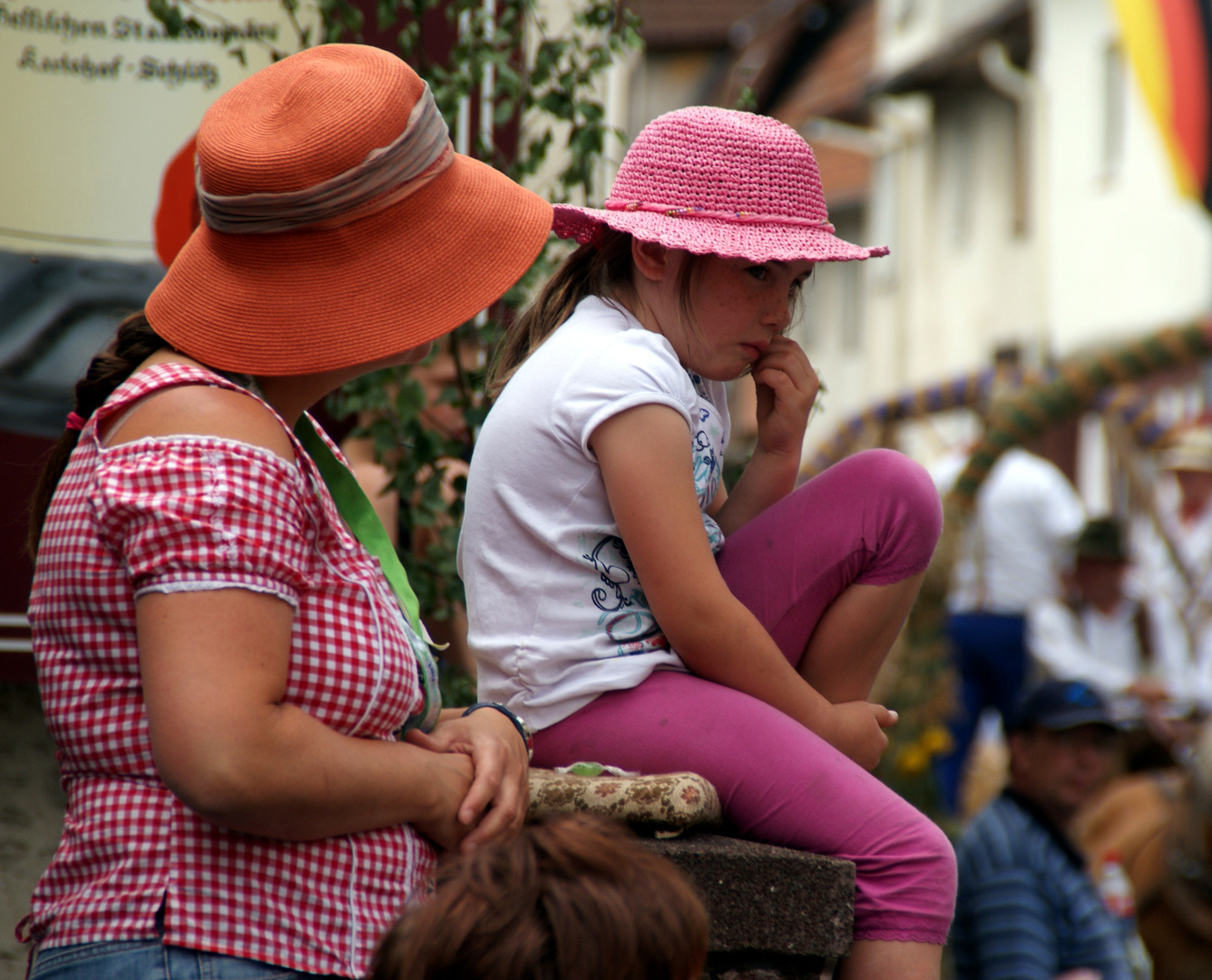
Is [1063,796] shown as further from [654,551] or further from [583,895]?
[583,895]

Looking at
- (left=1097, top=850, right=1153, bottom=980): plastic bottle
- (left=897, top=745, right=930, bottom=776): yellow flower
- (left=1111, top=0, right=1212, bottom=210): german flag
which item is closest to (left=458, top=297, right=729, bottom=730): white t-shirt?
(left=1097, top=850, right=1153, bottom=980): plastic bottle

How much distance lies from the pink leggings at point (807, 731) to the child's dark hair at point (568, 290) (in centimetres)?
46

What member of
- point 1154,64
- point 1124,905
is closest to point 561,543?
point 1124,905

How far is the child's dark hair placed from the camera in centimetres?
241

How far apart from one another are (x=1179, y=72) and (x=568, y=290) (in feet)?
39.1

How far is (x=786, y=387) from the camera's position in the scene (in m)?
2.42

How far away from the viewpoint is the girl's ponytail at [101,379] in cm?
168

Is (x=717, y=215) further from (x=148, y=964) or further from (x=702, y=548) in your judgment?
(x=148, y=964)

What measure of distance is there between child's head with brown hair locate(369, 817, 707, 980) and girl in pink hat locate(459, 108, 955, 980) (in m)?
0.71

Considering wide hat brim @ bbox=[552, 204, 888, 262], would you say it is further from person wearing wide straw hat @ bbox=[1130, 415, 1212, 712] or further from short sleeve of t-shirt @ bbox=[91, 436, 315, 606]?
person wearing wide straw hat @ bbox=[1130, 415, 1212, 712]

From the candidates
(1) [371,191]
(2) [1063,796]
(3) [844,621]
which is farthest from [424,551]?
(2) [1063,796]

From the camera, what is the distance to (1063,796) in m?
5.18

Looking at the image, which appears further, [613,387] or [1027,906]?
[1027,906]

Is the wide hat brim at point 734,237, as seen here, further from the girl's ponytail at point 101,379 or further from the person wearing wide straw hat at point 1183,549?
the person wearing wide straw hat at point 1183,549
